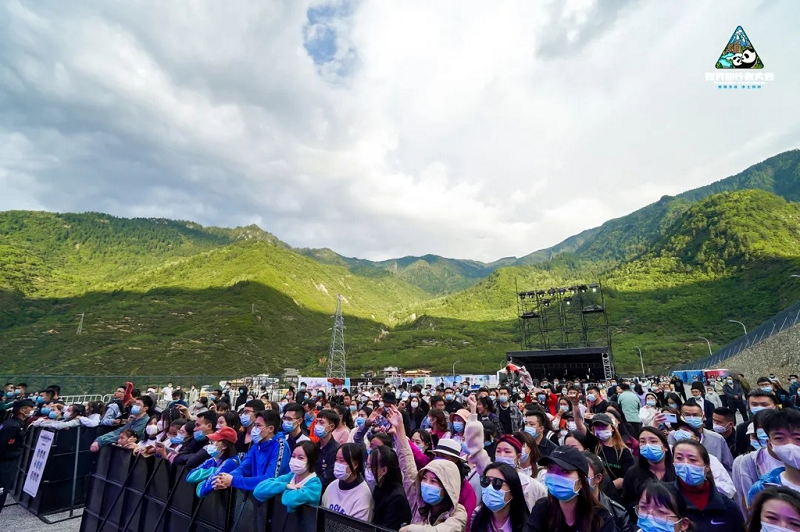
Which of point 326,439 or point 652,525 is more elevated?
point 652,525

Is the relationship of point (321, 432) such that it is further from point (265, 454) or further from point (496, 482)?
point (496, 482)

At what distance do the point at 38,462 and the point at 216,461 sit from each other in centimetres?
542

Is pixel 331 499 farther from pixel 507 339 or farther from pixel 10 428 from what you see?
pixel 507 339

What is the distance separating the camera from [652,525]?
2188mm

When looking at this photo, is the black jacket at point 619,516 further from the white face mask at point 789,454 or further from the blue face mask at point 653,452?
the white face mask at point 789,454

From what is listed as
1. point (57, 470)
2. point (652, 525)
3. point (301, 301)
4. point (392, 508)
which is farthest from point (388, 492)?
point (301, 301)

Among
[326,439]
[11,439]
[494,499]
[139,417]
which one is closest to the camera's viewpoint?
[494,499]

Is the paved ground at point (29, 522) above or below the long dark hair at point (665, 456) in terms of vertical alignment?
below

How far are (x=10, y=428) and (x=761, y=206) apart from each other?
119m

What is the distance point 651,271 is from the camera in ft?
295

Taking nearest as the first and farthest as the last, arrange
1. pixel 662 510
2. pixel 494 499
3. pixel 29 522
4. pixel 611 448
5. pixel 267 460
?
pixel 662 510, pixel 494 499, pixel 267 460, pixel 611 448, pixel 29 522

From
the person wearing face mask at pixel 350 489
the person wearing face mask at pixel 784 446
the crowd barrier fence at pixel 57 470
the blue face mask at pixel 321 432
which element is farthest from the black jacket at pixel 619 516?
the crowd barrier fence at pixel 57 470

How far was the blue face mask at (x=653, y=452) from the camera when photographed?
3391mm

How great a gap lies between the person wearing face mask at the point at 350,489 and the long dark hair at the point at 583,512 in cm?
145
